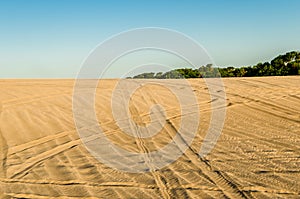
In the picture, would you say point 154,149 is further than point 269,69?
No

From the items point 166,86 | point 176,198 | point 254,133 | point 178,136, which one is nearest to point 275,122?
point 254,133

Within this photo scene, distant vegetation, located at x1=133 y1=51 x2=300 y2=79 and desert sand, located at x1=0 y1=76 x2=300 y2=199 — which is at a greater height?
distant vegetation, located at x1=133 y1=51 x2=300 y2=79

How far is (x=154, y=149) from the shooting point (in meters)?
6.51

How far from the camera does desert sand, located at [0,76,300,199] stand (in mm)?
4469

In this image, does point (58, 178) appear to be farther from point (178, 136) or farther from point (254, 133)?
point (254, 133)

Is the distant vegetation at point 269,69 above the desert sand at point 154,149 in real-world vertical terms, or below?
above

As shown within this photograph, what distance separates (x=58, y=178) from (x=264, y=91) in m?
10.8

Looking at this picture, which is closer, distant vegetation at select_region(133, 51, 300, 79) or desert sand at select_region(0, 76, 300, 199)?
desert sand at select_region(0, 76, 300, 199)

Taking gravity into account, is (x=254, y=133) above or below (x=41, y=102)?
below

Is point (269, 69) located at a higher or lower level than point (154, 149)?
higher

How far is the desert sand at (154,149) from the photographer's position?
4.47m

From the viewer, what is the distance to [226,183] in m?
4.56

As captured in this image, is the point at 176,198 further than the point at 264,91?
No

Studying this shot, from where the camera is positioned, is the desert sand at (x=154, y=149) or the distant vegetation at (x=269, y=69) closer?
the desert sand at (x=154, y=149)
